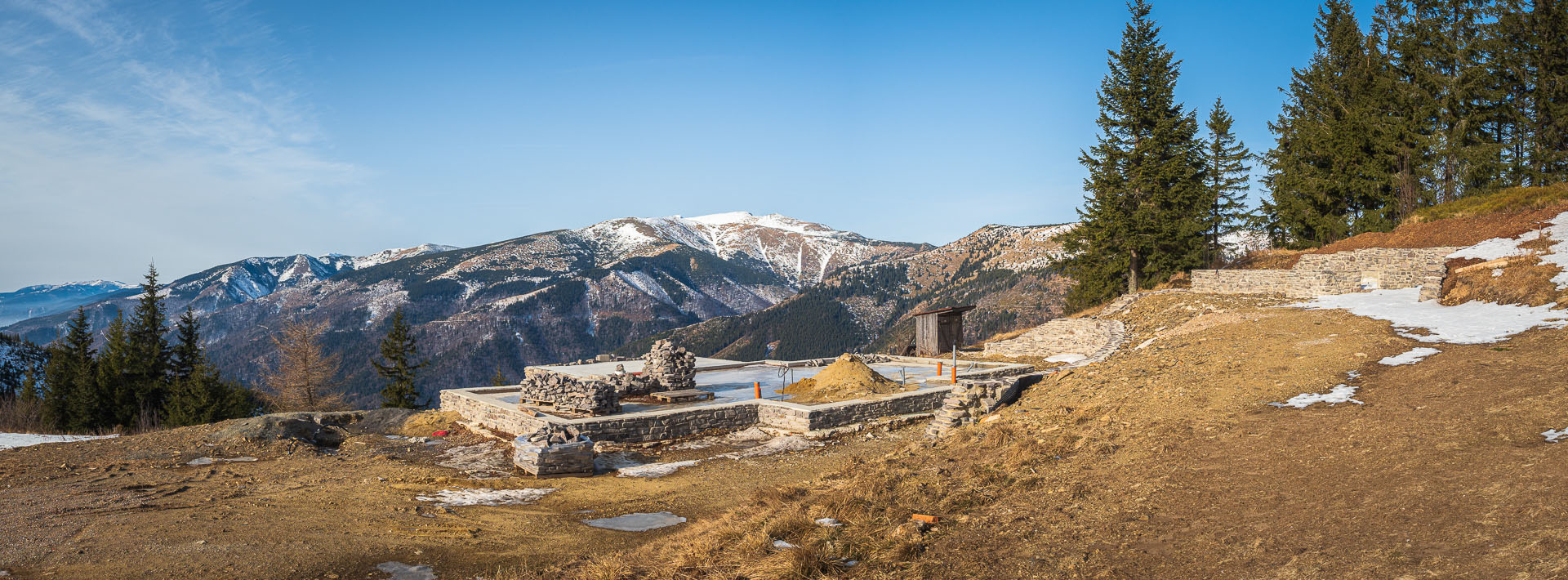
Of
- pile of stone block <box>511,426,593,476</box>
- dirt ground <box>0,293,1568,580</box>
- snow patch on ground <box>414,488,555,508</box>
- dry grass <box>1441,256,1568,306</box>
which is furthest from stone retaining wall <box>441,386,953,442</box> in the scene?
dry grass <box>1441,256,1568,306</box>

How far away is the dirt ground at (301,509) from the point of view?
7.62 m

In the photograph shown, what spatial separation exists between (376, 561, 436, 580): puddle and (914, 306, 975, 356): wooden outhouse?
25.1 meters

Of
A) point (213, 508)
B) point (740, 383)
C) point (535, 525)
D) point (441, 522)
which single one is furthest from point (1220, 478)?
point (740, 383)

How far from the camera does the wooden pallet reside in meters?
19.2

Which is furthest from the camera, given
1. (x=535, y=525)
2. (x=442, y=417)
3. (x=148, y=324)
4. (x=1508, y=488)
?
(x=148, y=324)

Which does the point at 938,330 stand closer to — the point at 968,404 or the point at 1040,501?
the point at 968,404

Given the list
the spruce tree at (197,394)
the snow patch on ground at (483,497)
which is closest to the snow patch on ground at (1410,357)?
the snow patch on ground at (483,497)

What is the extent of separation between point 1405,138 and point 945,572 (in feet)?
138

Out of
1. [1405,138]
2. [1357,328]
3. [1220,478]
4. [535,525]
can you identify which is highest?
[1405,138]

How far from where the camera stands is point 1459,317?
15.8m

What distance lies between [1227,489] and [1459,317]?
42.2ft

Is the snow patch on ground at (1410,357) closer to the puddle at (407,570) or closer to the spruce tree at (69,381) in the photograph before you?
the puddle at (407,570)

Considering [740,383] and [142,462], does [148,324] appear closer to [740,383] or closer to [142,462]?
[142,462]

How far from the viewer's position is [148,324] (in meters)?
39.2
